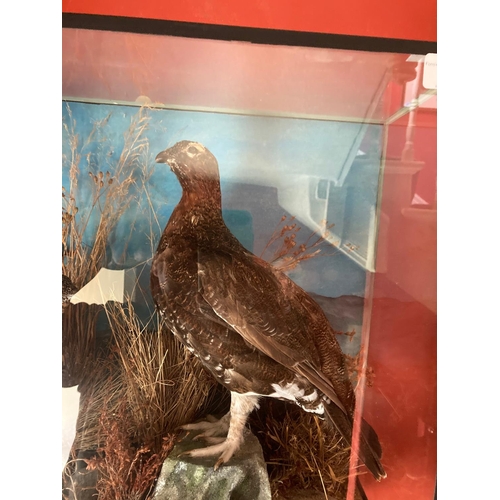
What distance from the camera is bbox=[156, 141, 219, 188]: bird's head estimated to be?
39.1 inches

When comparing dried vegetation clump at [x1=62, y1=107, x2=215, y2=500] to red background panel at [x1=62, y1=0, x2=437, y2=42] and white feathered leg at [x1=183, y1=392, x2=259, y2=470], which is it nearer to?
white feathered leg at [x1=183, y1=392, x2=259, y2=470]

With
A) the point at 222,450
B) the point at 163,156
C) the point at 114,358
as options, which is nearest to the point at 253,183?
the point at 163,156

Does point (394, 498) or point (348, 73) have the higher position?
point (348, 73)

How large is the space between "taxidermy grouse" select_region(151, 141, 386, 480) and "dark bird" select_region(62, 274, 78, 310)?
207mm

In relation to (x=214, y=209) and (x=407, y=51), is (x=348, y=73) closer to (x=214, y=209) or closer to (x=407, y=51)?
(x=407, y=51)

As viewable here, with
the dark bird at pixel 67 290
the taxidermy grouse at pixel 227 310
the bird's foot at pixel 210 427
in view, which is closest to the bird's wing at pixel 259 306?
the taxidermy grouse at pixel 227 310

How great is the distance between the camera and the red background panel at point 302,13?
985mm

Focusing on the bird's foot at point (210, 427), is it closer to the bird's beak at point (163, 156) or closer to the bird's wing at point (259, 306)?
the bird's wing at point (259, 306)

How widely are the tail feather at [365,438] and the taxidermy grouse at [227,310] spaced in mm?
51

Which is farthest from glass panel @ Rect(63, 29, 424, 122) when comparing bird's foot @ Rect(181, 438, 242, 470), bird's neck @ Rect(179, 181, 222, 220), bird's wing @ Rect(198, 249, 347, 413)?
bird's foot @ Rect(181, 438, 242, 470)

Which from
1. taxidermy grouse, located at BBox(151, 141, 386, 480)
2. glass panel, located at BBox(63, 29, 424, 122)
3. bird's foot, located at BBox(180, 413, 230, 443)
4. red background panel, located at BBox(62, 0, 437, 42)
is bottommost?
bird's foot, located at BBox(180, 413, 230, 443)

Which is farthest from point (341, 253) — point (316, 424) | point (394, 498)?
point (394, 498)
